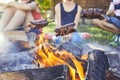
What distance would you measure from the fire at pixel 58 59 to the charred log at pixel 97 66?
18 cm

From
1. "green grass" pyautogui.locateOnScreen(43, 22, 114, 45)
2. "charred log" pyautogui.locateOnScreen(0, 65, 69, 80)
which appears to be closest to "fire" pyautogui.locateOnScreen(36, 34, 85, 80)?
"charred log" pyautogui.locateOnScreen(0, 65, 69, 80)

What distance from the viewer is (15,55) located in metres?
5.37

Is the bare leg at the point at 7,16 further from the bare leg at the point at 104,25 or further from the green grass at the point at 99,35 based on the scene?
the green grass at the point at 99,35

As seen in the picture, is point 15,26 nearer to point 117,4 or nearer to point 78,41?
point 78,41

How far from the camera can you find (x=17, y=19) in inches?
255

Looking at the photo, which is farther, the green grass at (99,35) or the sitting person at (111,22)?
the green grass at (99,35)

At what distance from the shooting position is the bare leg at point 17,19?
21.2 ft

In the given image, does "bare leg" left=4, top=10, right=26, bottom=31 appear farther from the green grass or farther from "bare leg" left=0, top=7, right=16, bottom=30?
the green grass

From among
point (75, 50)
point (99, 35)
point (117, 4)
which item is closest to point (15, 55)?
point (75, 50)

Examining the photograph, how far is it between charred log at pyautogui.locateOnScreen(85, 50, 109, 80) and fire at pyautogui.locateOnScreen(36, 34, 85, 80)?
0.59 feet

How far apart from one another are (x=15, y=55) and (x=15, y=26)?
1229 millimetres

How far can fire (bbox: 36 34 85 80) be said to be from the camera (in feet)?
15.3

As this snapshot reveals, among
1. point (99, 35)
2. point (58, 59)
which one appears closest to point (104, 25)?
point (58, 59)

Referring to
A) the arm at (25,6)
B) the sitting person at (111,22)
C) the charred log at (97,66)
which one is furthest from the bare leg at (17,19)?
the charred log at (97,66)
